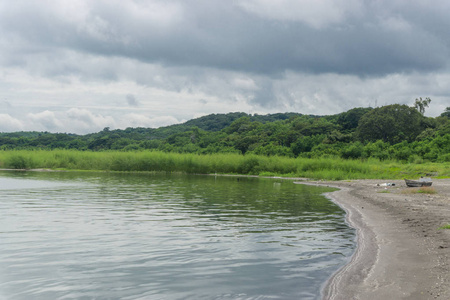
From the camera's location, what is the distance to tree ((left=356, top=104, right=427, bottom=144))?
81875 mm

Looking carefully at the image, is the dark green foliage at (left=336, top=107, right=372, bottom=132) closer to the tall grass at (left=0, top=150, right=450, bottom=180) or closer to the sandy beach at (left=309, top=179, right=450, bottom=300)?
the tall grass at (left=0, top=150, right=450, bottom=180)

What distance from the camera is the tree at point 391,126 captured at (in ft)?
269

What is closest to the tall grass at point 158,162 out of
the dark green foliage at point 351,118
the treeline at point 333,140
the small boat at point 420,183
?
the treeline at point 333,140

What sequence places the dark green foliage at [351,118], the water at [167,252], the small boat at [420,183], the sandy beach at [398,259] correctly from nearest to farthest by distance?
the sandy beach at [398,259]
the water at [167,252]
the small boat at [420,183]
the dark green foliage at [351,118]

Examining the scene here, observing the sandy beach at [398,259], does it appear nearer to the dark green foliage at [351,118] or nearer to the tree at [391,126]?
the tree at [391,126]

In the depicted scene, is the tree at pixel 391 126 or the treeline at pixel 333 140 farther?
the tree at pixel 391 126

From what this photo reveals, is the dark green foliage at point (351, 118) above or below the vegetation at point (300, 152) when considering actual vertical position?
above

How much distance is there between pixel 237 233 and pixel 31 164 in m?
61.2

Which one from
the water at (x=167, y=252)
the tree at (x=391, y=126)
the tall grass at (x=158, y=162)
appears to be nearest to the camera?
the water at (x=167, y=252)

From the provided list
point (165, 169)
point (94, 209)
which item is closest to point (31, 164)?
point (165, 169)

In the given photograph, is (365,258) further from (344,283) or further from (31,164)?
(31,164)

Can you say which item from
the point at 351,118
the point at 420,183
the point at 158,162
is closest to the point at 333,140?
the point at 351,118

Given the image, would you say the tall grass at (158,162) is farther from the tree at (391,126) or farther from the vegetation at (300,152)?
the tree at (391,126)

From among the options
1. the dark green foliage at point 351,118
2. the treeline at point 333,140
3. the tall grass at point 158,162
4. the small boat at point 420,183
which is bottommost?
the small boat at point 420,183
